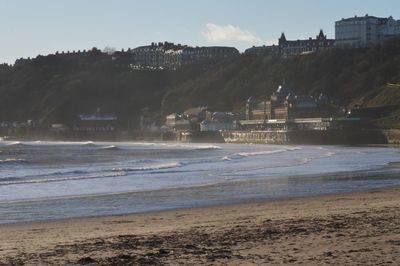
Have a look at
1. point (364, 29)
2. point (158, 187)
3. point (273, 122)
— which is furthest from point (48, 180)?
point (364, 29)

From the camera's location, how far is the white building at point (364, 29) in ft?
616

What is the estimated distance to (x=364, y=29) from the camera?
188750 millimetres

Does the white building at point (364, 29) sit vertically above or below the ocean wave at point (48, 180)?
above

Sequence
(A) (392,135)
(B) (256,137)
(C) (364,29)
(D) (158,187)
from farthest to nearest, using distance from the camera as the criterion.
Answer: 1. (C) (364,29)
2. (B) (256,137)
3. (A) (392,135)
4. (D) (158,187)

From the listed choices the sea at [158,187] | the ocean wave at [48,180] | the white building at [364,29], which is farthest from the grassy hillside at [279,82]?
the ocean wave at [48,180]

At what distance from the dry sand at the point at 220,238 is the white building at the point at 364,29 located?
569 ft

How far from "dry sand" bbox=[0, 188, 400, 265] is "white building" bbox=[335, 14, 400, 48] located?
173399 millimetres

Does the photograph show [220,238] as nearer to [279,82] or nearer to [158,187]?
[158,187]

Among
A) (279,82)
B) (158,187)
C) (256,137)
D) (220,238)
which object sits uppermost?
(279,82)

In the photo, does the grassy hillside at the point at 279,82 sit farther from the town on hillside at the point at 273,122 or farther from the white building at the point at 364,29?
the white building at the point at 364,29

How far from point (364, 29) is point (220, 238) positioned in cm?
18374

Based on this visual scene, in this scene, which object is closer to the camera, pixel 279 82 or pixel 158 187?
pixel 158 187

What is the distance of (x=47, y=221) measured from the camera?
691 inches

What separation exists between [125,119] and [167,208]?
170m
